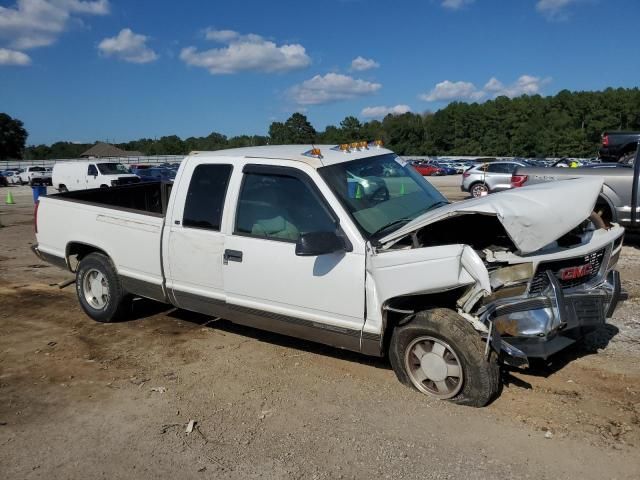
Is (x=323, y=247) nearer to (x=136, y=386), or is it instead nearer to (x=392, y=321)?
(x=392, y=321)

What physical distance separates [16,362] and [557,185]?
4.96m

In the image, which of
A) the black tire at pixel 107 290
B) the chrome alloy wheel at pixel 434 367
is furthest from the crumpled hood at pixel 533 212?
the black tire at pixel 107 290

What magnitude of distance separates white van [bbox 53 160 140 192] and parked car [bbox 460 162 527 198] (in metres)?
16.7

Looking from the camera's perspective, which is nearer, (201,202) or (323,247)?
(323,247)

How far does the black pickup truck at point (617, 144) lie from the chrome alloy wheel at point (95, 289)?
1283 centimetres

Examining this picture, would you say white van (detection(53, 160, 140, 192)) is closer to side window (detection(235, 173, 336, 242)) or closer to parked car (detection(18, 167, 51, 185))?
parked car (detection(18, 167, 51, 185))

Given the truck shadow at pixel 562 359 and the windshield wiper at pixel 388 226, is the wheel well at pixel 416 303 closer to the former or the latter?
the windshield wiper at pixel 388 226

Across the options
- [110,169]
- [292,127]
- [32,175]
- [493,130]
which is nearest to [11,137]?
[292,127]

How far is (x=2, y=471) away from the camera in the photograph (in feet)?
10.7

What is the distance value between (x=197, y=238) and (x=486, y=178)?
22.1 m

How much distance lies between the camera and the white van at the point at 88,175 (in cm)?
2773

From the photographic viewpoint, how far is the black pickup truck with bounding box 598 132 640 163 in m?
13.8

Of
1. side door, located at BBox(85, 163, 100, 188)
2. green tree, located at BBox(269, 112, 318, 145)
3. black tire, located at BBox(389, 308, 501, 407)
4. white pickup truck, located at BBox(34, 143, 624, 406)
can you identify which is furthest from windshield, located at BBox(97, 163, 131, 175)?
green tree, located at BBox(269, 112, 318, 145)

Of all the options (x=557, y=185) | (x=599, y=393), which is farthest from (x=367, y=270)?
(x=599, y=393)
